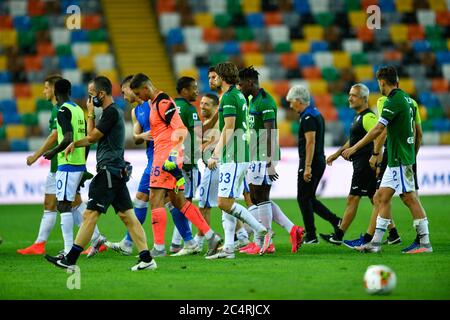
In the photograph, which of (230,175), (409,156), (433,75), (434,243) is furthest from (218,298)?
(433,75)

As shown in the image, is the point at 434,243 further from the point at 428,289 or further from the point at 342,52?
the point at 342,52

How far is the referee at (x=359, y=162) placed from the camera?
44.0 ft

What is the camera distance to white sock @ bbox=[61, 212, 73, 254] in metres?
12.4

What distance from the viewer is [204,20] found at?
94.1 feet

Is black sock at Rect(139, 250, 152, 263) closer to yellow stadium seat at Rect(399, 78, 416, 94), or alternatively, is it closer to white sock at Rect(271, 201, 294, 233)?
white sock at Rect(271, 201, 294, 233)

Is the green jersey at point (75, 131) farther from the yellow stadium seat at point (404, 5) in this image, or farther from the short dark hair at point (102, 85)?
the yellow stadium seat at point (404, 5)

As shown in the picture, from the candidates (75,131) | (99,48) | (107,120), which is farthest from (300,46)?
(107,120)

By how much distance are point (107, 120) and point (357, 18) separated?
19728 mm

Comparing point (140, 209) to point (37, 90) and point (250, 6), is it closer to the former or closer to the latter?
point (37, 90)

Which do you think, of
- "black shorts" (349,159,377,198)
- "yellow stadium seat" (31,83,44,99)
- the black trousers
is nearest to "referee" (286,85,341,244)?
the black trousers

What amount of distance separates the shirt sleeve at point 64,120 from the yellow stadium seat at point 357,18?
1856 centimetres

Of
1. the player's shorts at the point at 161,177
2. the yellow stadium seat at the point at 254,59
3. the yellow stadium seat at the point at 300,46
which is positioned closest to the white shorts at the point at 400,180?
the player's shorts at the point at 161,177

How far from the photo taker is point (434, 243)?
13500mm

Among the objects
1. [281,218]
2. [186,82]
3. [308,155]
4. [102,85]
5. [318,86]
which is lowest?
[281,218]
